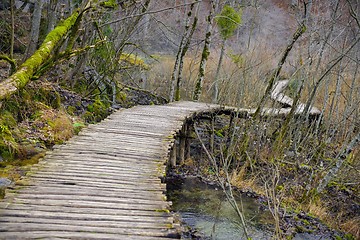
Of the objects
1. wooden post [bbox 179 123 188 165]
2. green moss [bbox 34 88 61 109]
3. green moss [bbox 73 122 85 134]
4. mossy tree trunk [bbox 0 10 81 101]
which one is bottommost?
wooden post [bbox 179 123 188 165]

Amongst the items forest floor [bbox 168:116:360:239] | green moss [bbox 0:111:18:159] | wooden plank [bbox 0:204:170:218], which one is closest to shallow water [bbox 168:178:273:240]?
forest floor [bbox 168:116:360:239]

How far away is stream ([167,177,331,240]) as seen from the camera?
6656 millimetres

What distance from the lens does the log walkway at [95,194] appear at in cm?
316

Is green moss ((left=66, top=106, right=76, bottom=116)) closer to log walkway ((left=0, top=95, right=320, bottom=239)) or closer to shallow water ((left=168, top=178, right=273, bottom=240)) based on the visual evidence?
shallow water ((left=168, top=178, right=273, bottom=240))

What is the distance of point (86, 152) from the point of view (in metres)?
5.21

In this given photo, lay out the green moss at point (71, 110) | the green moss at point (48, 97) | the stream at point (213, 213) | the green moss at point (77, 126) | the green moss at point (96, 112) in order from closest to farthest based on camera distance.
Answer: the stream at point (213, 213) → the green moss at point (77, 126) → the green moss at point (48, 97) → the green moss at point (71, 110) → the green moss at point (96, 112)

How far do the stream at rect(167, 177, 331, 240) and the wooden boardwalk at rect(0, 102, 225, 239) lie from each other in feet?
5.72

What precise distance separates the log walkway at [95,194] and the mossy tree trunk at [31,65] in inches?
39.1

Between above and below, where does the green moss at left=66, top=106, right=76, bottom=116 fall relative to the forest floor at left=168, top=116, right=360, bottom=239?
above

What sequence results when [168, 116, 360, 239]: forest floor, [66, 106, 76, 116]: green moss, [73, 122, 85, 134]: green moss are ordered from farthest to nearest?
[66, 106, 76, 116]: green moss → [73, 122, 85, 134]: green moss → [168, 116, 360, 239]: forest floor

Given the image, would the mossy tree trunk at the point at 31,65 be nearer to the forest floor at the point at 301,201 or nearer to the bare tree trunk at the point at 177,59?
the forest floor at the point at 301,201

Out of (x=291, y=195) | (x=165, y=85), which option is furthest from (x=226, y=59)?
(x=291, y=195)

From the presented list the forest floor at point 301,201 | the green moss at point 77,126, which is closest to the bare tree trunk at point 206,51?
the forest floor at point 301,201

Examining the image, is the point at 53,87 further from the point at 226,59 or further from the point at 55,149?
the point at 226,59
